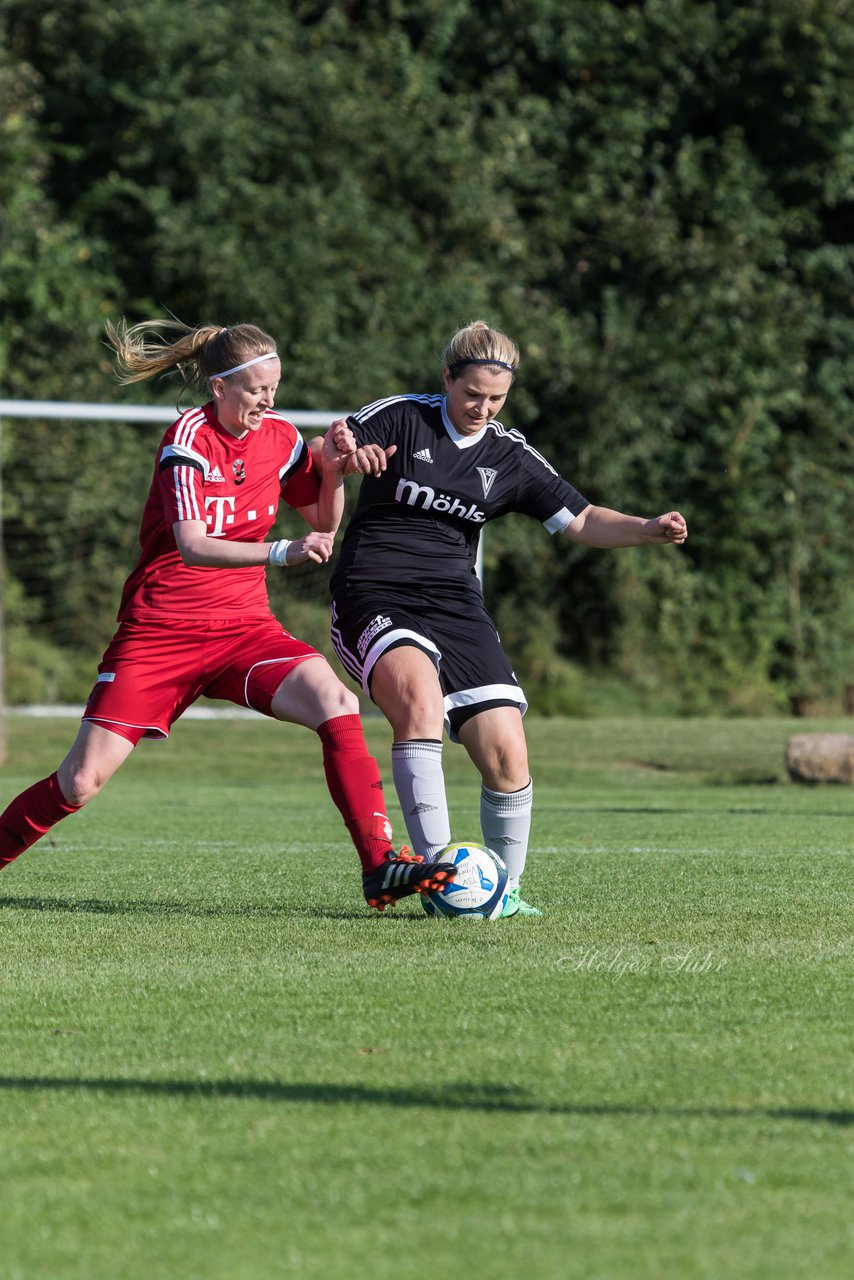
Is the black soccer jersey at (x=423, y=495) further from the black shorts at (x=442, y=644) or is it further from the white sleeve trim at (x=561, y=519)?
the white sleeve trim at (x=561, y=519)

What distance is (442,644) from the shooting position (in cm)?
572

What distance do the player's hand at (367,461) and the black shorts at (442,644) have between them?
438 mm

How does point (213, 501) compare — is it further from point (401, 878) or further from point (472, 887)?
point (472, 887)

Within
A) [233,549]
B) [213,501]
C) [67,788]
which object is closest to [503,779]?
[233,549]

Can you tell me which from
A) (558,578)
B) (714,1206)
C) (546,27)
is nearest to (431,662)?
(714,1206)

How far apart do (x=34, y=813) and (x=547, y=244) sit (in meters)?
19.7

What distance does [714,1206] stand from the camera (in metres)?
2.48

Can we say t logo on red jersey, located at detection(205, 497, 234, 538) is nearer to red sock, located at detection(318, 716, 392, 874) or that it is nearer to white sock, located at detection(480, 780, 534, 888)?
red sock, located at detection(318, 716, 392, 874)

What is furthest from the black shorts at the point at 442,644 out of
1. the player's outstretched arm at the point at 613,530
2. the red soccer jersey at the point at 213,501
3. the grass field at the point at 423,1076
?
the grass field at the point at 423,1076

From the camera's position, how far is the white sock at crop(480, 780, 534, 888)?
574 centimetres

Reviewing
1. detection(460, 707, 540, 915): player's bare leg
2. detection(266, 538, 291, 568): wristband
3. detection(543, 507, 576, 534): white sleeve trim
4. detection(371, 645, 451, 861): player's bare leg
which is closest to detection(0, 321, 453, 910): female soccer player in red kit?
detection(371, 645, 451, 861): player's bare leg

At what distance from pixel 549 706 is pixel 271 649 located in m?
15.8

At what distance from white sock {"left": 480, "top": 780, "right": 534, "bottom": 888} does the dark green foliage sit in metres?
Answer: 16.4

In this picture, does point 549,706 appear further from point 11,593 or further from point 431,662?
point 431,662
